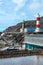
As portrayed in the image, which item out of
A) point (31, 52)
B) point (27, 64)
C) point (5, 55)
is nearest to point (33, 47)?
point (31, 52)

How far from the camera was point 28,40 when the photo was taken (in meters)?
28.5

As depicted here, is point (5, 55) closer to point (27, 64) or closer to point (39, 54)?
point (39, 54)

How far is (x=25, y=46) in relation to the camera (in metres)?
28.7

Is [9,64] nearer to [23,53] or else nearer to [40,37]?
[23,53]

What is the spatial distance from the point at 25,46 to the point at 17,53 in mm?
6616

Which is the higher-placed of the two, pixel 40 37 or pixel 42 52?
pixel 40 37

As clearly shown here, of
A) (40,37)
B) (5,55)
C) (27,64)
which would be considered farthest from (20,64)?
(40,37)

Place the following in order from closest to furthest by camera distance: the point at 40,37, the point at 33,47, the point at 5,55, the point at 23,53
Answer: the point at 5,55 < the point at 23,53 < the point at 40,37 < the point at 33,47

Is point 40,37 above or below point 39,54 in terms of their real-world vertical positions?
above

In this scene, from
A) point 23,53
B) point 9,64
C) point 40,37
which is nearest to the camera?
point 9,64

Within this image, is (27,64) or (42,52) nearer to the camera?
(27,64)

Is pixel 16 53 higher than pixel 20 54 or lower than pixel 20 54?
higher

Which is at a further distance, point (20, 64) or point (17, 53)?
point (17, 53)

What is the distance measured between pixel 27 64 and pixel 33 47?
10.4 m
